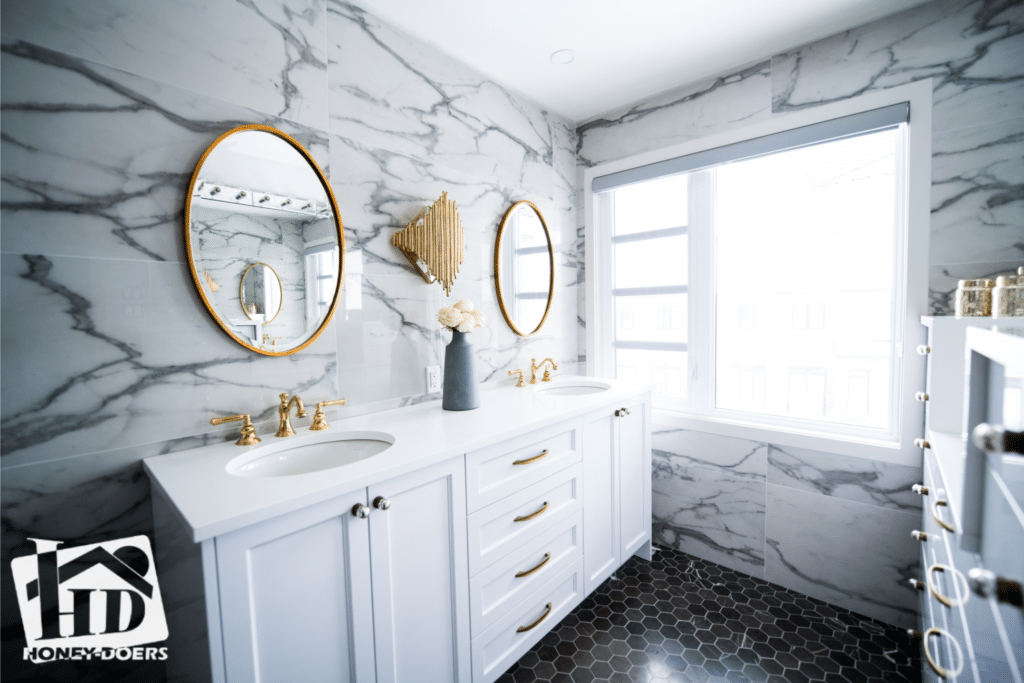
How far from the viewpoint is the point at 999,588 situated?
487 mm

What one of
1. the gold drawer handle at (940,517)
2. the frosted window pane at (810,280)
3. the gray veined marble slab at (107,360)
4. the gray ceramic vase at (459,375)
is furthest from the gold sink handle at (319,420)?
the frosted window pane at (810,280)

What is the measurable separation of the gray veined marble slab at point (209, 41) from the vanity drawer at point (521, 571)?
164cm

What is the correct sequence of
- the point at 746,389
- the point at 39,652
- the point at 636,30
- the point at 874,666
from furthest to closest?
1. the point at 746,389
2. the point at 636,30
3. the point at 874,666
4. the point at 39,652

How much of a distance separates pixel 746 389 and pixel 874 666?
117 centimetres

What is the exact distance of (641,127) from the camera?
248cm

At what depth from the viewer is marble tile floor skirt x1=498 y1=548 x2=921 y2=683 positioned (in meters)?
1.56

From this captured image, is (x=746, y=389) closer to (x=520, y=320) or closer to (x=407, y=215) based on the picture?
(x=520, y=320)

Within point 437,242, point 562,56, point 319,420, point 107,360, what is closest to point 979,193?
point 562,56

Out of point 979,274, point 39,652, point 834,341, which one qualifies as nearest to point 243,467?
point 39,652

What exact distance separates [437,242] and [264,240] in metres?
0.67

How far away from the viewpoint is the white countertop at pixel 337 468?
90cm

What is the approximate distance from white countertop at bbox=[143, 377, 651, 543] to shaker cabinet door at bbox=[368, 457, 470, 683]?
65mm

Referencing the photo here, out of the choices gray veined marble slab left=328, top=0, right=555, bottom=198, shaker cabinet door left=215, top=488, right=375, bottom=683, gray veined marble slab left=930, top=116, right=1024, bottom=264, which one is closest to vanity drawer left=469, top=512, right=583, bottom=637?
shaker cabinet door left=215, top=488, right=375, bottom=683

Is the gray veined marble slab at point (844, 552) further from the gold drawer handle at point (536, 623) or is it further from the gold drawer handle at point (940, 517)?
the gold drawer handle at point (536, 623)
